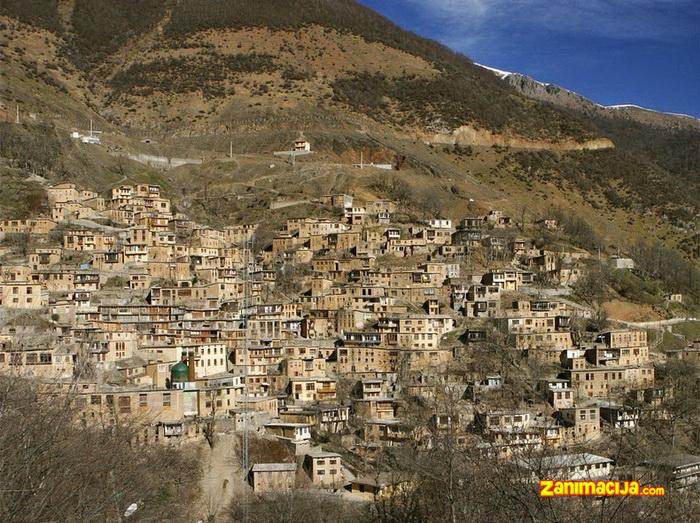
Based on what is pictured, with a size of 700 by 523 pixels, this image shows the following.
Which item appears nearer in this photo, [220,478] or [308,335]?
[220,478]

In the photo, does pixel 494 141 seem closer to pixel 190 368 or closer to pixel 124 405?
pixel 190 368

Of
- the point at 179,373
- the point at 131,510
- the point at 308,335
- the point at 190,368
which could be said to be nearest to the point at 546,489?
the point at 131,510

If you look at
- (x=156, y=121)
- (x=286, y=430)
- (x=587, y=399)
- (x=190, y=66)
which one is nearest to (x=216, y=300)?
(x=286, y=430)

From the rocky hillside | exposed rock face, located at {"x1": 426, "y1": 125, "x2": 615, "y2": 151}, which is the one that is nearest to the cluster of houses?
the rocky hillside

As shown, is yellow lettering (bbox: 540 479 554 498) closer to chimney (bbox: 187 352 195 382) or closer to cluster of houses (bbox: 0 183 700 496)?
cluster of houses (bbox: 0 183 700 496)

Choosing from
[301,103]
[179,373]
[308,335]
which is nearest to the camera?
A: [179,373]

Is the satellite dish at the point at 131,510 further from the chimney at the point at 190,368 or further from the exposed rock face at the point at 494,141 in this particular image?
the exposed rock face at the point at 494,141
